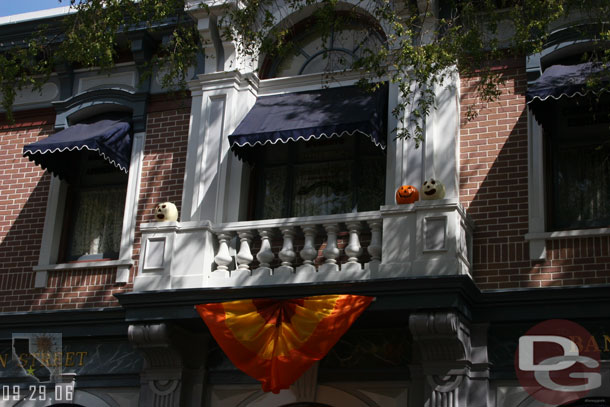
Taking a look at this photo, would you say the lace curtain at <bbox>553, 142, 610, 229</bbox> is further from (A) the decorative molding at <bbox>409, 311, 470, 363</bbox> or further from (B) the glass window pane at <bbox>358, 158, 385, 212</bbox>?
(B) the glass window pane at <bbox>358, 158, 385, 212</bbox>

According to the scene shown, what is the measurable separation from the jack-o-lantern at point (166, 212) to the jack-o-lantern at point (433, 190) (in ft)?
11.9

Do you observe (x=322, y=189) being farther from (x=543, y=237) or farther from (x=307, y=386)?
(x=543, y=237)

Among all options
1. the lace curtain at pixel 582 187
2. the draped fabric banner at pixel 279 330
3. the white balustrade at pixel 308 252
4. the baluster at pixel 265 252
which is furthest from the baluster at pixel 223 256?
the lace curtain at pixel 582 187

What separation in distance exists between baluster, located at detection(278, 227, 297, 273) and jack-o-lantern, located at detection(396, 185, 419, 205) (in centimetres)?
156

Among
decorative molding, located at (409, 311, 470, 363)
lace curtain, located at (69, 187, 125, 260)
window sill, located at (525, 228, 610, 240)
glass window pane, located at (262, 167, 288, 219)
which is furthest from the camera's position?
lace curtain, located at (69, 187, 125, 260)

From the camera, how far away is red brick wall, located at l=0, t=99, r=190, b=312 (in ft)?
48.5

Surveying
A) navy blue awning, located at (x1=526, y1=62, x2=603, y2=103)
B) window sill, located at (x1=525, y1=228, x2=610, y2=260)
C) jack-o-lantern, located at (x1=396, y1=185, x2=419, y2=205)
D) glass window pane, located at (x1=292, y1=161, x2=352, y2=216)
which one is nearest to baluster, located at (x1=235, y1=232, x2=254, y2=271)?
glass window pane, located at (x1=292, y1=161, x2=352, y2=216)

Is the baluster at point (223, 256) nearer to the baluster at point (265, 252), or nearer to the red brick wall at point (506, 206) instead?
the baluster at point (265, 252)

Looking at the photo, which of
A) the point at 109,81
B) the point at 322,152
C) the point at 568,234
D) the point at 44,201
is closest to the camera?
the point at 568,234

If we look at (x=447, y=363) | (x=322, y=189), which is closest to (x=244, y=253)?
(x=322, y=189)

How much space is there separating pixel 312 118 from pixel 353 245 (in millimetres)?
2123

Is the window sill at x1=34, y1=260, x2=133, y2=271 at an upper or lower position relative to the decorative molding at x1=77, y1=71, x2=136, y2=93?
lower

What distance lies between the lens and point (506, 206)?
12906mm

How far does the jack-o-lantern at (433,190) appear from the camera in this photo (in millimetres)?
12305
